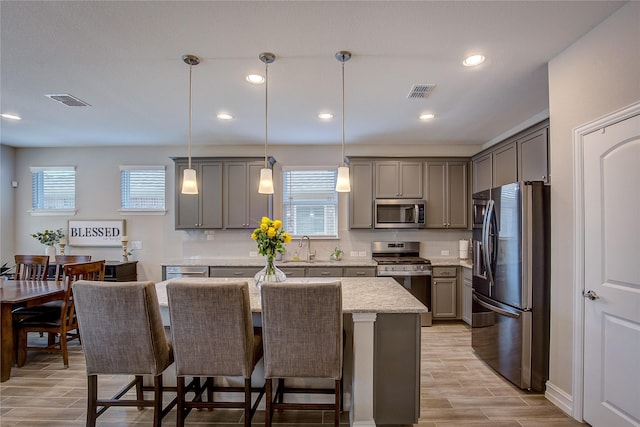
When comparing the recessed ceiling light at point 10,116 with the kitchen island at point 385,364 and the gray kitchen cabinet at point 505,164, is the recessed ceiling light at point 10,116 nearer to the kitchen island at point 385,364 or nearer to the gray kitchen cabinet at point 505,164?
the kitchen island at point 385,364

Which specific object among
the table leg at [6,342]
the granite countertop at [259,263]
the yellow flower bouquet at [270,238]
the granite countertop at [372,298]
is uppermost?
the yellow flower bouquet at [270,238]

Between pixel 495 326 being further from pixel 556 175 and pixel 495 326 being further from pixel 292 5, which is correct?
pixel 292 5

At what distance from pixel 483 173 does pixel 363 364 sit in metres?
3.45

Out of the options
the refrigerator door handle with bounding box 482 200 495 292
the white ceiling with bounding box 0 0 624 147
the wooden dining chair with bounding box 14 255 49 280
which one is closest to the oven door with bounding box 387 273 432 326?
the refrigerator door handle with bounding box 482 200 495 292

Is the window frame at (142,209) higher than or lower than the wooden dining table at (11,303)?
higher

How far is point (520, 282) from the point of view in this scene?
261cm

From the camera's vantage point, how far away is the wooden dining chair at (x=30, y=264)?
392 cm

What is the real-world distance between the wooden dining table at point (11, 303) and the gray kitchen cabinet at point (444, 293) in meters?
4.49

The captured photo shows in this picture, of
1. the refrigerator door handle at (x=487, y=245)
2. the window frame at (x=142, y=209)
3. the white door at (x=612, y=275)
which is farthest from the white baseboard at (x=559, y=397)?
the window frame at (x=142, y=209)

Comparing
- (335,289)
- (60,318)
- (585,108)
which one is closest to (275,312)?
(335,289)

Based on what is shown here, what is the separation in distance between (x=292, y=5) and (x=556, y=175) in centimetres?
230

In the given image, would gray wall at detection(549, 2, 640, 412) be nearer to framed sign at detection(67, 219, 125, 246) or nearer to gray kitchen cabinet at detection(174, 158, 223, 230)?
gray kitchen cabinet at detection(174, 158, 223, 230)

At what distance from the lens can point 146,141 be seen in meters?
4.82

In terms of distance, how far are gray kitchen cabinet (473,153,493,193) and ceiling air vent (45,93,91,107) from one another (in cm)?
490
